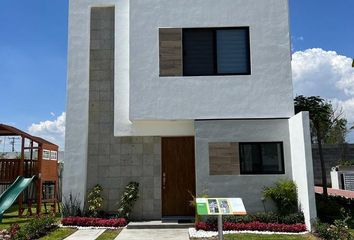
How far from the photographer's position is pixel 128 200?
11789 mm

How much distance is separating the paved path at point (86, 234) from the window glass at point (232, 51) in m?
6.29

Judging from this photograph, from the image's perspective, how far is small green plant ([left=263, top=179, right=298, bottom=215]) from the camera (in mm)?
10828

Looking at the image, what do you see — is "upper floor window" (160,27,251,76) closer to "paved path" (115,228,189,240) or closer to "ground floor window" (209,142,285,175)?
"ground floor window" (209,142,285,175)

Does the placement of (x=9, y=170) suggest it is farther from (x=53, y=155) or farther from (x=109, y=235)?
(x=109, y=235)

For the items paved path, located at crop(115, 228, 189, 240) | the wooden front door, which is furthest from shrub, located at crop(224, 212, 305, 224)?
the wooden front door

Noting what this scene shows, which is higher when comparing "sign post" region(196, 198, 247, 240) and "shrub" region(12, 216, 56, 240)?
"sign post" region(196, 198, 247, 240)

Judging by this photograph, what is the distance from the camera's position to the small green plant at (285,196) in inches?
426

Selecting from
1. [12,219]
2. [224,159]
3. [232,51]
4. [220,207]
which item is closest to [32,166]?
[12,219]

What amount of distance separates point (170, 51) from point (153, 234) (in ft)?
19.0

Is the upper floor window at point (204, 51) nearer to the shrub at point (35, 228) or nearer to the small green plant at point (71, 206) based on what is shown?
the small green plant at point (71, 206)

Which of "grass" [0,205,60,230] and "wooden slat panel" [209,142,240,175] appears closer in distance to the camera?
"wooden slat panel" [209,142,240,175]

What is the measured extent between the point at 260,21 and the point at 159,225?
7.44m

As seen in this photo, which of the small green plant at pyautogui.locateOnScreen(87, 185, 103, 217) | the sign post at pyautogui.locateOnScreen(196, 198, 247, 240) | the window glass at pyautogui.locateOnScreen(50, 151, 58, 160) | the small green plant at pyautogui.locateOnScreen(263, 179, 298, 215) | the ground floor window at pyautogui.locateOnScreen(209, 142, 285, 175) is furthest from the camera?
the window glass at pyautogui.locateOnScreen(50, 151, 58, 160)

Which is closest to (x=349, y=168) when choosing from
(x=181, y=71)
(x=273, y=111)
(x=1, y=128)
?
(x=273, y=111)
